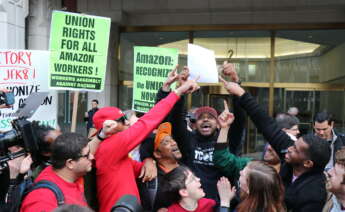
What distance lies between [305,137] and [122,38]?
907 centimetres

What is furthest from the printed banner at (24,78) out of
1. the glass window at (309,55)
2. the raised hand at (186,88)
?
the glass window at (309,55)

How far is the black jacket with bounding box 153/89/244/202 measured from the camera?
3.11 meters

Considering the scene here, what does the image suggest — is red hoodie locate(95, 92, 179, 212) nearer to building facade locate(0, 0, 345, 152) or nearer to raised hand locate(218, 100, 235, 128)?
raised hand locate(218, 100, 235, 128)

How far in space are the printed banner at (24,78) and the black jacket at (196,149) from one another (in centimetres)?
217

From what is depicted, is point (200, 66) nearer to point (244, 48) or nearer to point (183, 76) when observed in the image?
point (183, 76)

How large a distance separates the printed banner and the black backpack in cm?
226

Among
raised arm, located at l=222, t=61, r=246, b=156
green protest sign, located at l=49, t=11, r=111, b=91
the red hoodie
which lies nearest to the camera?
the red hoodie

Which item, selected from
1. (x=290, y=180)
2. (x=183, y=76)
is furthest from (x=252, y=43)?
(x=290, y=180)

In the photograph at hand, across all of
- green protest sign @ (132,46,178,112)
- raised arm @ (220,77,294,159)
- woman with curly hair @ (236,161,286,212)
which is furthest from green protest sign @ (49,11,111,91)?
woman with curly hair @ (236,161,286,212)

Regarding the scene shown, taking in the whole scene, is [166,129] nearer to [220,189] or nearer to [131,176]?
[131,176]

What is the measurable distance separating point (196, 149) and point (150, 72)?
177 centimetres

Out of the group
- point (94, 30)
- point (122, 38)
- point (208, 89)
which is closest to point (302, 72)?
point (208, 89)

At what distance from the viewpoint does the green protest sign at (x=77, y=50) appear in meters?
4.41

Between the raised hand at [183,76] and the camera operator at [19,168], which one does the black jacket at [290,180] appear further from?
the camera operator at [19,168]
